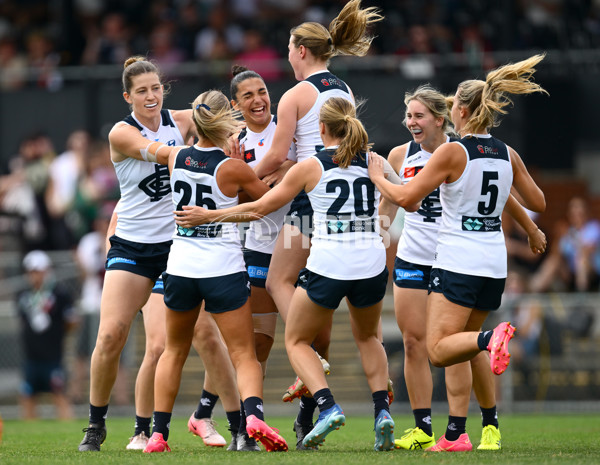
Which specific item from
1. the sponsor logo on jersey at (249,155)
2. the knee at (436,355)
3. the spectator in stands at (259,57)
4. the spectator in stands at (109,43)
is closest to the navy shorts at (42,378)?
the spectator in stands at (259,57)

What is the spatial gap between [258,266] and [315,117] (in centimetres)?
121

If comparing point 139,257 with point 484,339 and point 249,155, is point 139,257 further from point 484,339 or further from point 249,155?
point 484,339

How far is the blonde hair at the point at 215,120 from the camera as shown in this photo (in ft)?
21.6

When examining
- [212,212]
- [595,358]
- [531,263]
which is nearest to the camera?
[212,212]

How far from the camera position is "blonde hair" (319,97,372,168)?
6.52m

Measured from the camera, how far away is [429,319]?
6.77m

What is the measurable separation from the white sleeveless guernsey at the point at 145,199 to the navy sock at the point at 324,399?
172cm

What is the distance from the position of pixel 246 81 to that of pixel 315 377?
7.25 ft

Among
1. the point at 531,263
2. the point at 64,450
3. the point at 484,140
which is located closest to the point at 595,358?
the point at 531,263

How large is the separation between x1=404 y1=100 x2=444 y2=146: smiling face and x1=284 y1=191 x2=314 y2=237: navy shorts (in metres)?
0.93

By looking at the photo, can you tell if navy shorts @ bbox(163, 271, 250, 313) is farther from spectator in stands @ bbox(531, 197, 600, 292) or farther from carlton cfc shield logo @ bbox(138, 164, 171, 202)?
spectator in stands @ bbox(531, 197, 600, 292)

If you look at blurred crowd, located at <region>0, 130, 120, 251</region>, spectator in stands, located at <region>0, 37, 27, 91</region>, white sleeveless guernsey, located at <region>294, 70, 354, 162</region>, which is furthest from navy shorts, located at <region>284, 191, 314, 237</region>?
spectator in stands, located at <region>0, 37, 27, 91</region>

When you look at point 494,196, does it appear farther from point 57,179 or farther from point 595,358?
point 57,179

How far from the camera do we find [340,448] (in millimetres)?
7281
